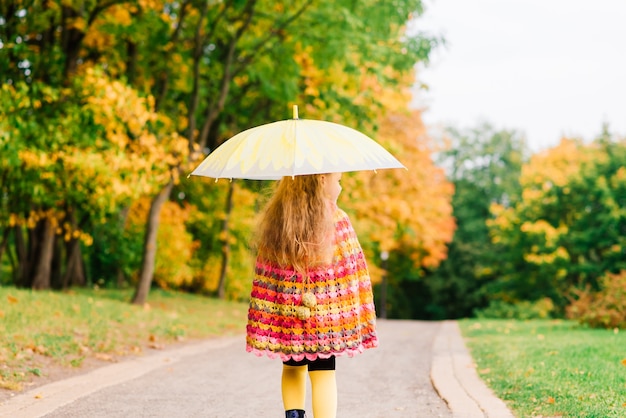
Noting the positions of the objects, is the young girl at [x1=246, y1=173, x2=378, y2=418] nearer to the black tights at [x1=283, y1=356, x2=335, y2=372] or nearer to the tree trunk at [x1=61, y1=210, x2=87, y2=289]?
the black tights at [x1=283, y1=356, x2=335, y2=372]

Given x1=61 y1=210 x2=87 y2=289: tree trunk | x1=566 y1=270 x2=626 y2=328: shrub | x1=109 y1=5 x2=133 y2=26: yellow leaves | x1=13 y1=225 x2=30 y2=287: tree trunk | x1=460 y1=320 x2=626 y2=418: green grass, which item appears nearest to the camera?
x1=460 y1=320 x2=626 y2=418: green grass

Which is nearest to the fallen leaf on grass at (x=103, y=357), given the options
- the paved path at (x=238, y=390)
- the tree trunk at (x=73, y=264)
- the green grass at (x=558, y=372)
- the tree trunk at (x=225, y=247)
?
the paved path at (x=238, y=390)

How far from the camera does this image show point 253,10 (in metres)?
14.3

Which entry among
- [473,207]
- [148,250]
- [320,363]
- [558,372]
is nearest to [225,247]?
[148,250]

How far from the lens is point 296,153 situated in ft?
13.8

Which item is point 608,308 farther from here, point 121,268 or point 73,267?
point 121,268

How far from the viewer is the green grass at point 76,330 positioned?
7215mm

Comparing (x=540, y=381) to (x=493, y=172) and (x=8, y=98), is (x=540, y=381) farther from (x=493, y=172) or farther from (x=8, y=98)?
(x=493, y=172)

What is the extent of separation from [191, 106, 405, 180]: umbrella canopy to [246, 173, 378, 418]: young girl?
0.15 meters

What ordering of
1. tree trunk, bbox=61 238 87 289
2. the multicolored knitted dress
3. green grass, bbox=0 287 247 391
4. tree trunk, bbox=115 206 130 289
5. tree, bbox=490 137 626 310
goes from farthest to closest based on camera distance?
tree, bbox=490 137 626 310 < tree trunk, bbox=115 206 130 289 < tree trunk, bbox=61 238 87 289 < green grass, bbox=0 287 247 391 < the multicolored knitted dress

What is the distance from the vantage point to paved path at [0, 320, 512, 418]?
18.2 feet

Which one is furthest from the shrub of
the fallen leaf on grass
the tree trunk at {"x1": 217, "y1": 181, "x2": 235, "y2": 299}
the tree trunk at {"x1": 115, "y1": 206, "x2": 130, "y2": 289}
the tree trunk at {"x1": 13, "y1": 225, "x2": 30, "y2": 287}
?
the tree trunk at {"x1": 13, "y1": 225, "x2": 30, "y2": 287}

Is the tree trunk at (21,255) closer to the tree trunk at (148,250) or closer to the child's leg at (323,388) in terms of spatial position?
the tree trunk at (148,250)

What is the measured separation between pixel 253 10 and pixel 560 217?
53.6 ft
